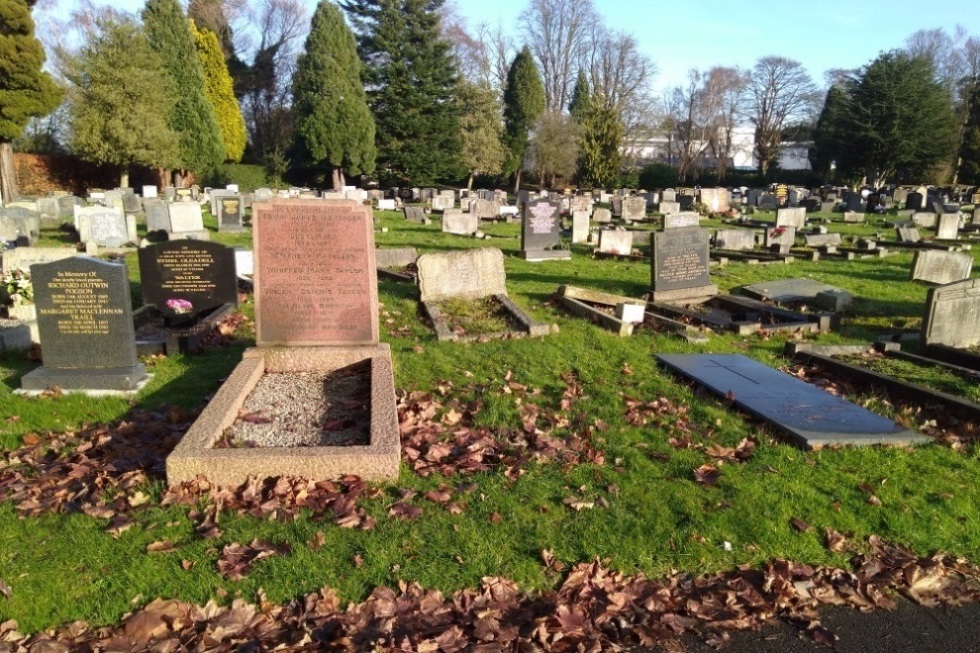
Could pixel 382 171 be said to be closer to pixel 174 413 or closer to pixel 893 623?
pixel 174 413

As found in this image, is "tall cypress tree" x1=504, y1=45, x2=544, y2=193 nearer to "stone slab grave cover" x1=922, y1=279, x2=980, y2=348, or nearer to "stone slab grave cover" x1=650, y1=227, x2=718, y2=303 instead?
"stone slab grave cover" x1=650, y1=227, x2=718, y2=303

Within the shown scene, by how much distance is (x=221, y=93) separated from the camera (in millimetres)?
47125

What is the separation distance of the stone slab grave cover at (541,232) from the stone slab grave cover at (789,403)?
8.76 m

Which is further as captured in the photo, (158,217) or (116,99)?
(116,99)

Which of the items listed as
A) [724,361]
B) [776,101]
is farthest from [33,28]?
[776,101]

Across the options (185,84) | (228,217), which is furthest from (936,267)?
(185,84)

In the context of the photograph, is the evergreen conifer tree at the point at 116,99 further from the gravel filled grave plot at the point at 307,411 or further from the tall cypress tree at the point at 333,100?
the gravel filled grave plot at the point at 307,411

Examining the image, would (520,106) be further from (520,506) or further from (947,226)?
(520,506)

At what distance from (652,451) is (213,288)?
7.46 m

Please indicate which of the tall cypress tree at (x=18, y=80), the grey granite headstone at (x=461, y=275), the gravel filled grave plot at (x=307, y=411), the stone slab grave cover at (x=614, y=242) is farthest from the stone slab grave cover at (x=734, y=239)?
the tall cypress tree at (x=18, y=80)

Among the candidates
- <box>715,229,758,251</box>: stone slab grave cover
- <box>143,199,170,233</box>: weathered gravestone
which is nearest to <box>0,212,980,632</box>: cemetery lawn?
<box>715,229,758,251</box>: stone slab grave cover

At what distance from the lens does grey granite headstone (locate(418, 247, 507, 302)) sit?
10852 millimetres

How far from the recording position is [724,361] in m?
7.71

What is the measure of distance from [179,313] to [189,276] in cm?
62
